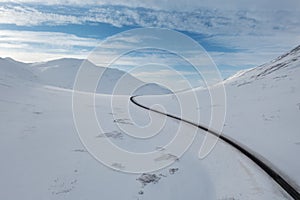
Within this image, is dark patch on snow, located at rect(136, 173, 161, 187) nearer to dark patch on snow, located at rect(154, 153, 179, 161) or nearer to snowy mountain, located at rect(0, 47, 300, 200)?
snowy mountain, located at rect(0, 47, 300, 200)

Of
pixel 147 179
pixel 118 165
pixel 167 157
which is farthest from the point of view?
pixel 167 157

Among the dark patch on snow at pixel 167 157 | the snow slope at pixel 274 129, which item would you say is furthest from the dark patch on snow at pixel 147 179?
the snow slope at pixel 274 129

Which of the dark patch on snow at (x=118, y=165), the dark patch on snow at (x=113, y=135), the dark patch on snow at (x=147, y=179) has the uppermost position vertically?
the dark patch on snow at (x=113, y=135)

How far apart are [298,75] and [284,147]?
41723 mm

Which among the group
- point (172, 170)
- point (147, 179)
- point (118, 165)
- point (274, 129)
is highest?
point (274, 129)

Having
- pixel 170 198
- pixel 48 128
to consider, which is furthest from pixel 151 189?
pixel 48 128

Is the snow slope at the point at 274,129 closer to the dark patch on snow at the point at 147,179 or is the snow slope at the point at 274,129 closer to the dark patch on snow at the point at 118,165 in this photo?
the dark patch on snow at the point at 147,179

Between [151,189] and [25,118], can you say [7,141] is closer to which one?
[25,118]

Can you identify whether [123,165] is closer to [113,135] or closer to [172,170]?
[172,170]

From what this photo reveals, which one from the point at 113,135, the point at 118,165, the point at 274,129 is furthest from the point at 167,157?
the point at 274,129

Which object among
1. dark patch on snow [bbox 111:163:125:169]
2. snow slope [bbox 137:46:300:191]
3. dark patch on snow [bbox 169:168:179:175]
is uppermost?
snow slope [bbox 137:46:300:191]

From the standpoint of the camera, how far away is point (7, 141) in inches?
726

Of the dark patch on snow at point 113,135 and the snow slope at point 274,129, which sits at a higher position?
the snow slope at point 274,129

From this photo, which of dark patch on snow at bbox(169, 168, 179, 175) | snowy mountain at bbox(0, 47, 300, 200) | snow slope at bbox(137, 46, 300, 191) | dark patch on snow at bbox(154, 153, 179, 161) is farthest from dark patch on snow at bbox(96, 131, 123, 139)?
snow slope at bbox(137, 46, 300, 191)
